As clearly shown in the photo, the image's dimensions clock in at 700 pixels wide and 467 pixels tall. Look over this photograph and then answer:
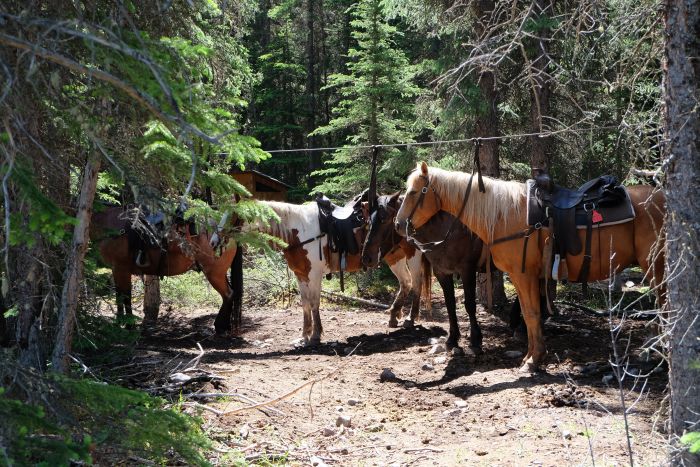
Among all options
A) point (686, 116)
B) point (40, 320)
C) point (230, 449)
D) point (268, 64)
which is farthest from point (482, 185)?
point (268, 64)

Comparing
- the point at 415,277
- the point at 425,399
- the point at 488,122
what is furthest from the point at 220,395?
the point at 488,122

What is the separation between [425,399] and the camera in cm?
669

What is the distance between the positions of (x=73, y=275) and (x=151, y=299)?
275 inches

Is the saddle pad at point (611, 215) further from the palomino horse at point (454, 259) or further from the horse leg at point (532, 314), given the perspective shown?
the palomino horse at point (454, 259)

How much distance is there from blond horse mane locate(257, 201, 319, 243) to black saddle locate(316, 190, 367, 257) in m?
0.15

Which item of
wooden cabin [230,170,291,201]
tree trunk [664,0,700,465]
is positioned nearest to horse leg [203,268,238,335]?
tree trunk [664,0,700,465]

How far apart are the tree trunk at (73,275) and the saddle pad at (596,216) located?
451cm

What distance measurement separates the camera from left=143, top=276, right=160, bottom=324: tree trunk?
11594 mm

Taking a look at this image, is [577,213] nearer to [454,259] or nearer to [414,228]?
[454,259]

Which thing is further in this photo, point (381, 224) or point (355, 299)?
point (355, 299)

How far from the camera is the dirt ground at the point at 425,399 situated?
5.01m

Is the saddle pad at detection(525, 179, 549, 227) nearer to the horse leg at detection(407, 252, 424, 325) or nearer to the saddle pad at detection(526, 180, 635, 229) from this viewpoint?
the saddle pad at detection(526, 180, 635, 229)

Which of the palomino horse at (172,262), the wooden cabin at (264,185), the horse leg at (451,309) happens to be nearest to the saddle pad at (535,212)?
the horse leg at (451,309)

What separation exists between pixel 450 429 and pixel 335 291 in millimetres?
8542
